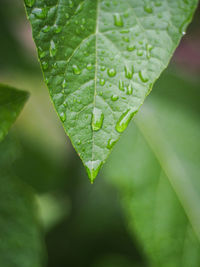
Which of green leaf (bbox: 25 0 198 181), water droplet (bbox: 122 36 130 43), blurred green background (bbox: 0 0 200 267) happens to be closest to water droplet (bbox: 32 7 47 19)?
green leaf (bbox: 25 0 198 181)

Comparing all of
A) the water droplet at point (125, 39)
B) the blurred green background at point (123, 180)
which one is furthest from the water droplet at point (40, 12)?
the blurred green background at point (123, 180)

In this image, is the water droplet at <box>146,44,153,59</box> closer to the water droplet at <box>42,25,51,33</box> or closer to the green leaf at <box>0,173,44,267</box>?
the water droplet at <box>42,25,51,33</box>

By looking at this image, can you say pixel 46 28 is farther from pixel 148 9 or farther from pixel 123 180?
pixel 123 180

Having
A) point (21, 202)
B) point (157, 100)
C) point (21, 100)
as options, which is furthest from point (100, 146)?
point (157, 100)

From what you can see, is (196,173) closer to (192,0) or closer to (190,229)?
(190,229)

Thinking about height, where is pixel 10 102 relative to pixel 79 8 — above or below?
below

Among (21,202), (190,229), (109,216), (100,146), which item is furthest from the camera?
(109,216)

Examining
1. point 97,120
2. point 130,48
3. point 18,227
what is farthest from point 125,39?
point 18,227
